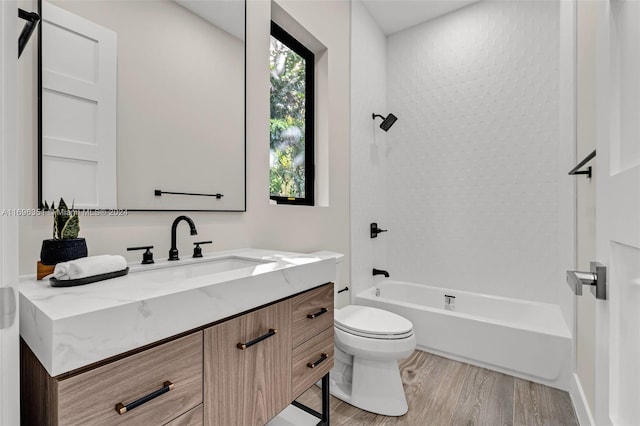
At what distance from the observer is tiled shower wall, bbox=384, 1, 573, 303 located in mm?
2529

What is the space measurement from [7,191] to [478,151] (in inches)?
120

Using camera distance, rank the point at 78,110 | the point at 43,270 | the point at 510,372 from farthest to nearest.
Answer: the point at 510,372, the point at 78,110, the point at 43,270

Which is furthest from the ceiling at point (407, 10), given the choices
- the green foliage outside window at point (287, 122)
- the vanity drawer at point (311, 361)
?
the vanity drawer at point (311, 361)

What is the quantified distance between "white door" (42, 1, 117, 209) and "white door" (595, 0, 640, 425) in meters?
1.46

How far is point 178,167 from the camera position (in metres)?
1.42

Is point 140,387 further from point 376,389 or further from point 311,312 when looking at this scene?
point 376,389

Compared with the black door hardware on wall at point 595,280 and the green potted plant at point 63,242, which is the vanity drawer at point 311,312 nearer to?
the green potted plant at point 63,242

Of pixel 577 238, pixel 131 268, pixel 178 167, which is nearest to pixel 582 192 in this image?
pixel 577 238

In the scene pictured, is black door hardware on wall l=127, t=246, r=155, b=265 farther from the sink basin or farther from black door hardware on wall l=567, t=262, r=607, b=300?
black door hardware on wall l=567, t=262, r=607, b=300

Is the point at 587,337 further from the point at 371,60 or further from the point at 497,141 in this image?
the point at 371,60

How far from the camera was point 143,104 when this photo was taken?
1284 millimetres

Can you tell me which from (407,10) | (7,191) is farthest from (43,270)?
(407,10)

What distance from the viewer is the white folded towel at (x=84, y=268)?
0.86 meters

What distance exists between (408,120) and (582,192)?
66.5 inches
